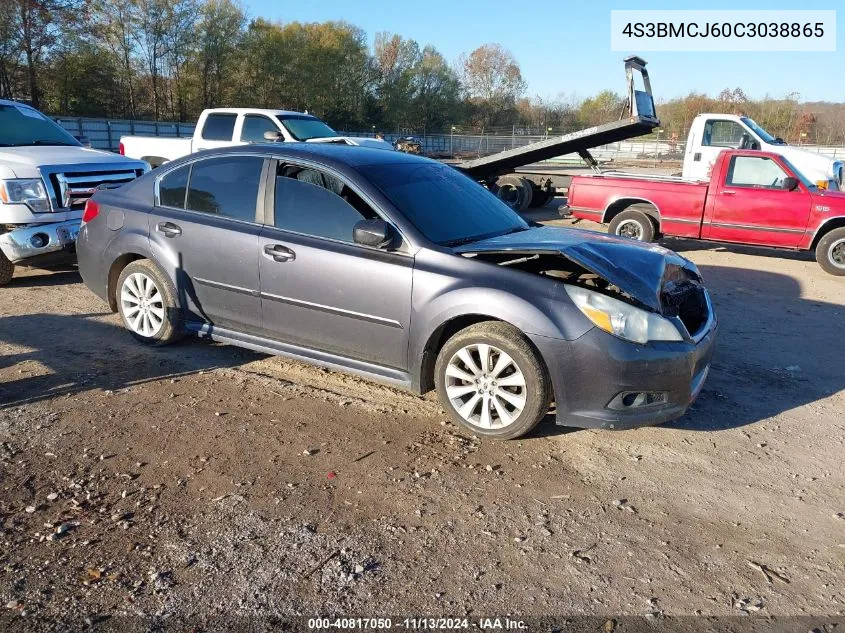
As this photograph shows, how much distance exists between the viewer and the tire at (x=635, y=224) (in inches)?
429

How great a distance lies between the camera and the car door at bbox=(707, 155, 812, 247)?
32.8ft

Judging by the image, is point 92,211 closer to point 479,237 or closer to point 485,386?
point 479,237

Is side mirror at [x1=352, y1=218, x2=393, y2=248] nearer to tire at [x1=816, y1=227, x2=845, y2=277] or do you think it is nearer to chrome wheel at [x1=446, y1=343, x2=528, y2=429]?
chrome wheel at [x1=446, y1=343, x2=528, y2=429]

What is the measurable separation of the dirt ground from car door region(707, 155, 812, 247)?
535 centimetres

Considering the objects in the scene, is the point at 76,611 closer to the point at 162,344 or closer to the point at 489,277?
the point at 489,277

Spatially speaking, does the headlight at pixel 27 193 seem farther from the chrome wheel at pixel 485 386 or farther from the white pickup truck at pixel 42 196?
the chrome wheel at pixel 485 386

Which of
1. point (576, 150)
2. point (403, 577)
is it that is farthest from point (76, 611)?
point (576, 150)

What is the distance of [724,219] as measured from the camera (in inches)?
410

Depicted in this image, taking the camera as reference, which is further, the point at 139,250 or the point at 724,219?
the point at 724,219

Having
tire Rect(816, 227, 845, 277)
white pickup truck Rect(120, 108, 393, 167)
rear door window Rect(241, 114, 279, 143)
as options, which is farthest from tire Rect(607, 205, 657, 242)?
rear door window Rect(241, 114, 279, 143)

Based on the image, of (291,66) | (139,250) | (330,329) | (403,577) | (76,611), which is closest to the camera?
(76,611)

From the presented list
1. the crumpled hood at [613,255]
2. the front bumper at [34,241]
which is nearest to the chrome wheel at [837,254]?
the crumpled hood at [613,255]

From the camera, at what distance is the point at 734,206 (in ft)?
34.0

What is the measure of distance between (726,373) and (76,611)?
4720mm
